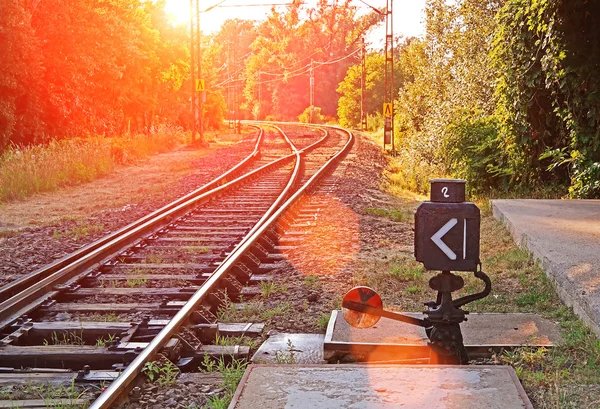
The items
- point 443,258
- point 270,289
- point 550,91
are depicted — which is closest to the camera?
point 443,258

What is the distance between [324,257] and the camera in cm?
831

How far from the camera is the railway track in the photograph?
4840 mm

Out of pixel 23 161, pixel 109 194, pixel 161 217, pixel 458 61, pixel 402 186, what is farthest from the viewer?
pixel 458 61

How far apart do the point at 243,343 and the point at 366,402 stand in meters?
1.81

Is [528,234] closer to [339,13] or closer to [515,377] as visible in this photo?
[515,377]

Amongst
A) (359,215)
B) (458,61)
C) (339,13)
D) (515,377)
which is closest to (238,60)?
(339,13)

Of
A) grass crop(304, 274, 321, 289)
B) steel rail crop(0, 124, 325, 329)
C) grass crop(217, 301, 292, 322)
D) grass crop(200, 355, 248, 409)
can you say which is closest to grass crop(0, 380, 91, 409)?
grass crop(200, 355, 248, 409)

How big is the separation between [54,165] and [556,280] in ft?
44.3

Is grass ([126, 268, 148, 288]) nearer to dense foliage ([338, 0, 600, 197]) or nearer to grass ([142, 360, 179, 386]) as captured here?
grass ([142, 360, 179, 386])

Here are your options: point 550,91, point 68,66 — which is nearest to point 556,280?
point 550,91

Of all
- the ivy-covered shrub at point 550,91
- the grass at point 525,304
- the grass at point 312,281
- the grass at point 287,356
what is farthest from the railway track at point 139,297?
the ivy-covered shrub at point 550,91

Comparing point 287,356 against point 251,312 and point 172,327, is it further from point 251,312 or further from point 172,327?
point 251,312

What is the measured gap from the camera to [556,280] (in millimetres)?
6098

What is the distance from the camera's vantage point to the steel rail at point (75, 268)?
588 cm
